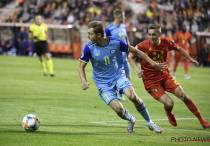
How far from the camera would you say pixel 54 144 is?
40.5 ft

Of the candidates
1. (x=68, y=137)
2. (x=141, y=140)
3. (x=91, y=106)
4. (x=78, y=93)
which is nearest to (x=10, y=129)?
(x=68, y=137)

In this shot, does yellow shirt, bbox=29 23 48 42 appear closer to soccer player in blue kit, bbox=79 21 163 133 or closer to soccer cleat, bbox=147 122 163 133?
soccer player in blue kit, bbox=79 21 163 133

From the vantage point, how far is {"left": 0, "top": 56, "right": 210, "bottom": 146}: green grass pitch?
1307 centimetres

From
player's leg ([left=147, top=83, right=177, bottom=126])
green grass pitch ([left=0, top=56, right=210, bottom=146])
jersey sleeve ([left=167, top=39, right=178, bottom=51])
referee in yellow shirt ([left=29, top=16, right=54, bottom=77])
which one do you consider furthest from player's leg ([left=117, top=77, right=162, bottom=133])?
referee in yellow shirt ([left=29, top=16, right=54, bottom=77])

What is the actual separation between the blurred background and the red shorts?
936 inches

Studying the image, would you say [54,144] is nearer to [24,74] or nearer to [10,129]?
[10,129]

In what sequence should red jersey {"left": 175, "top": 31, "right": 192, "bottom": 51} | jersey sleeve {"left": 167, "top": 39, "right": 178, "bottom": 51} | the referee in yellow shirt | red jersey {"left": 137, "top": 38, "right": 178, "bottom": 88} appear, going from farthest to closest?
red jersey {"left": 175, "top": 31, "right": 192, "bottom": 51}, the referee in yellow shirt, jersey sleeve {"left": 167, "top": 39, "right": 178, "bottom": 51}, red jersey {"left": 137, "top": 38, "right": 178, "bottom": 88}

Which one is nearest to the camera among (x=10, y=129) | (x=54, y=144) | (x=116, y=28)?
(x=54, y=144)

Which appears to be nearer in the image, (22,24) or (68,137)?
(68,137)

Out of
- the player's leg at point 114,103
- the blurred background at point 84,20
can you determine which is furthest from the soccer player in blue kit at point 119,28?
the blurred background at point 84,20

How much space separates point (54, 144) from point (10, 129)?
2217mm

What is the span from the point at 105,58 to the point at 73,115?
139 inches

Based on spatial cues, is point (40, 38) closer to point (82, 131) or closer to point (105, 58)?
point (82, 131)

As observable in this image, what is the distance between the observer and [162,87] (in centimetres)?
1536
